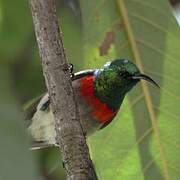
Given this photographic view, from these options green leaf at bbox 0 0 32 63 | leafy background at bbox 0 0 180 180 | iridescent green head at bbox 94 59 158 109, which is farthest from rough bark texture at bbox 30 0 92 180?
iridescent green head at bbox 94 59 158 109

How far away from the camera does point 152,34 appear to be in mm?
2484

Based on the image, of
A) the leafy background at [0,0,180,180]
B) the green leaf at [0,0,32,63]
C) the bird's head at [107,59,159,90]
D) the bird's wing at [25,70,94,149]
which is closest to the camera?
the green leaf at [0,0,32,63]

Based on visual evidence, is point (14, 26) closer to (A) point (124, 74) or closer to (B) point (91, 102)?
(A) point (124, 74)

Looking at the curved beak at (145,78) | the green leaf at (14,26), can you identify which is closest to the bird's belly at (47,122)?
the curved beak at (145,78)

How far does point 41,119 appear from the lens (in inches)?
115

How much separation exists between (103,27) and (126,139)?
521 mm

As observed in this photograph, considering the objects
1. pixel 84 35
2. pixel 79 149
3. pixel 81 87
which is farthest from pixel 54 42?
pixel 81 87

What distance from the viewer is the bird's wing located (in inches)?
111

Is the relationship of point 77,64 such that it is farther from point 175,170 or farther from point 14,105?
point 14,105

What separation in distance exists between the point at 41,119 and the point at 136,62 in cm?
66

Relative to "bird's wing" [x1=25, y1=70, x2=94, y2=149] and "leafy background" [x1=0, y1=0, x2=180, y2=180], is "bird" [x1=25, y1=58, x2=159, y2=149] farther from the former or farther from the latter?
"leafy background" [x1=0, y1=0, x2=180, y2=180]

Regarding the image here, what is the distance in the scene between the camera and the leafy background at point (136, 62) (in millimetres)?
2340

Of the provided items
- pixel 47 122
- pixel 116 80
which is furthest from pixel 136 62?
pixel 47 122

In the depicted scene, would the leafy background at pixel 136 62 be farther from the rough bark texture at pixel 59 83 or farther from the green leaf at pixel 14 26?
the rough bark texture at pixel 59 83
